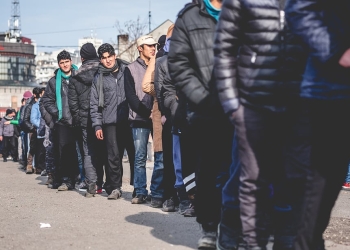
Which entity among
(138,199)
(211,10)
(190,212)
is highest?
(211,10)

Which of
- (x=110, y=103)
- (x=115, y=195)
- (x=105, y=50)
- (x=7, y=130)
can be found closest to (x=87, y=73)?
(x=105, y=50)

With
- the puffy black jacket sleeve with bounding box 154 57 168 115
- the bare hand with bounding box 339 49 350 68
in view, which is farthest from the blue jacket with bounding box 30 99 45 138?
the bare hand with bounding box 339 49 350 68

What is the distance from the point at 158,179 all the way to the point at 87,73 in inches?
103

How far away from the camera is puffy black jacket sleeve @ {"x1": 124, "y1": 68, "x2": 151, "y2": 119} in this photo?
9.05 meters

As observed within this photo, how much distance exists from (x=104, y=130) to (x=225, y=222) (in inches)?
202

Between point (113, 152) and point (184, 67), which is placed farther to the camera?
point (113, 152)

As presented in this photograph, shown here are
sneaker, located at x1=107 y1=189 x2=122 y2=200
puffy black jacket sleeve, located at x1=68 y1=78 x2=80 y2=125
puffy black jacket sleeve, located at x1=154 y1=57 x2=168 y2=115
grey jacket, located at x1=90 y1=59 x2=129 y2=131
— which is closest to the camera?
puffy black jacket sleeve, located at x1=154 y1=57 x2=168 y2=115

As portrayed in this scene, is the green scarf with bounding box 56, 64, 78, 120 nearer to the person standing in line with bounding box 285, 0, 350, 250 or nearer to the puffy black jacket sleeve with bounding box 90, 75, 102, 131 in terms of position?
the puffy black jacket sleeve with bounding box 90, 75, 102, 131

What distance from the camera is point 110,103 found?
986cm

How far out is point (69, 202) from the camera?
9445mm

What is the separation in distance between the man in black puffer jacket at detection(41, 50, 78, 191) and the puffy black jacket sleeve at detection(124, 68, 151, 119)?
2.10 meters

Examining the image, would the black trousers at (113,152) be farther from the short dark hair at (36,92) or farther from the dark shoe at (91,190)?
the short dark hair at (36,92)

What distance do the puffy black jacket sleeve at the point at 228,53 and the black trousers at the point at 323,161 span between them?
0.62m

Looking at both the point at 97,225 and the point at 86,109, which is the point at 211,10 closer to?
the point at 97,225
